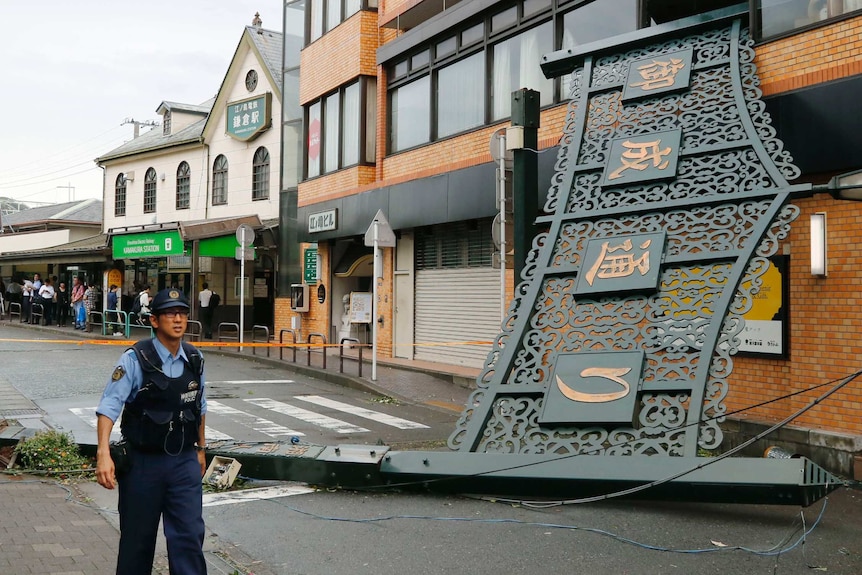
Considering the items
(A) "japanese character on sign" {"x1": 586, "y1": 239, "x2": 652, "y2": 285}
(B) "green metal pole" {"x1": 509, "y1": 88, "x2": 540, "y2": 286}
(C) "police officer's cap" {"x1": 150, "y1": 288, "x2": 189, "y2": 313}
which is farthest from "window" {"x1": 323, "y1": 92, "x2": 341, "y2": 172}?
(C) "police officer's cap" {"x1": 150, "y1": 288, "x2": 189, "y2": 313}

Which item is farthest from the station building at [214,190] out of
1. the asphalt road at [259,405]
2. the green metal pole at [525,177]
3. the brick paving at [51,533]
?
the brick paving at [51,533]

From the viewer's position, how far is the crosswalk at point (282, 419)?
1016 centimetres

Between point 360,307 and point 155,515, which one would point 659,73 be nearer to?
point 155,515

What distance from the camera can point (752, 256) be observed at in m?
7.19

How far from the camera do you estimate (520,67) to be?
1454 cm

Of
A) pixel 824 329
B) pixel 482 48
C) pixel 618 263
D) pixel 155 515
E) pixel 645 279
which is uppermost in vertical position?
pixel 482 48

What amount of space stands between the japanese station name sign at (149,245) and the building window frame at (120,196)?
10353 millimetres

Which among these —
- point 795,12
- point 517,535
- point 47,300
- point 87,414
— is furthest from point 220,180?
point 517,535

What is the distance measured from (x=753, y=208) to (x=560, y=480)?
3420 mm

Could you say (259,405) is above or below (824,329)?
below

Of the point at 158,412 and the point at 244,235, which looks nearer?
the point at 158,412

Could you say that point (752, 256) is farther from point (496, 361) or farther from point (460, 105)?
point (460, 105)

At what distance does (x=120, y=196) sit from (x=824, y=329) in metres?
33.2

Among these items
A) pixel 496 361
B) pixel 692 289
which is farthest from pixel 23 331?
pixel 692 289
